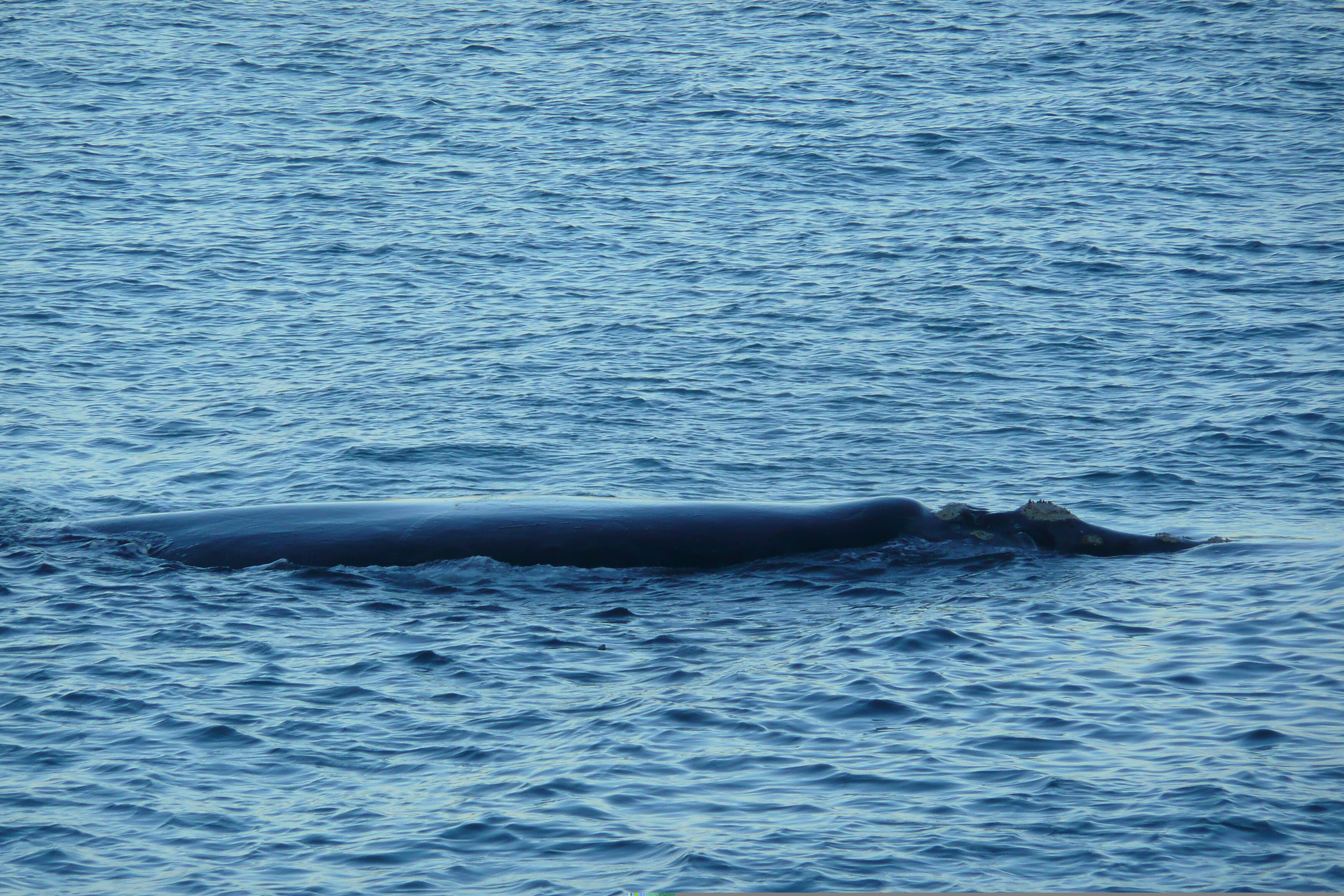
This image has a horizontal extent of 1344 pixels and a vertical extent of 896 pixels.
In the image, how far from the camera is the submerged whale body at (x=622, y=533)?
66.1ft

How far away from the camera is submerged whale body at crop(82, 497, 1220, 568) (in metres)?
20.2

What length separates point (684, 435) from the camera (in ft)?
93.8

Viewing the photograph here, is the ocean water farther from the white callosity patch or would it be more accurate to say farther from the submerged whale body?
the white callosity patch

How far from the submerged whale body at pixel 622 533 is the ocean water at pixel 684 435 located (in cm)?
41

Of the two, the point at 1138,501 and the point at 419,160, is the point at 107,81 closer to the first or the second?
the point at 419,160

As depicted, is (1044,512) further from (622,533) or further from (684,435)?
(684,435)

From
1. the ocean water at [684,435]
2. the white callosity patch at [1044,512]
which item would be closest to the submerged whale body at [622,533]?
the white callosity patch at [1044,512]

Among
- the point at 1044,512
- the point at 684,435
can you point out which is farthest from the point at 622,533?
the point at 684,435

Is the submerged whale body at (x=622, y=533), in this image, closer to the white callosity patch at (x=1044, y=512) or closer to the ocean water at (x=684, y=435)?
the white callosity patch at (x=1044, y=512)

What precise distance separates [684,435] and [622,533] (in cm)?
843

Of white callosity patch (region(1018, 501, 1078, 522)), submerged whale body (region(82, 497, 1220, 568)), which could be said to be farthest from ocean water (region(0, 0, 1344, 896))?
white callosity patch (region(1018, 501, 1078, 522))

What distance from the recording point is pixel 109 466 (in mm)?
26828

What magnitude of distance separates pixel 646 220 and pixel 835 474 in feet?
72.3

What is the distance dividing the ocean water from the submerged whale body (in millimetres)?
409
